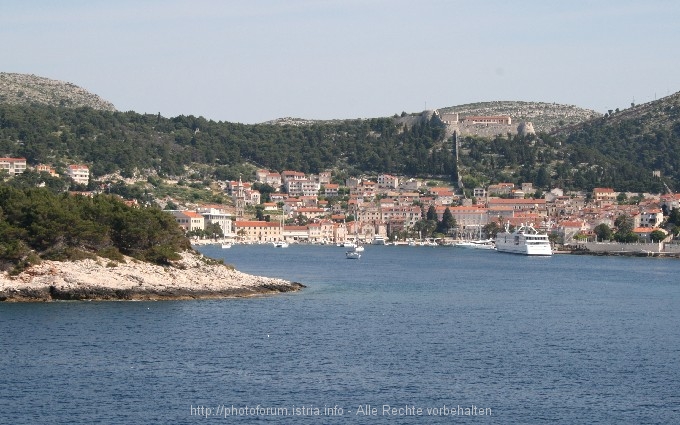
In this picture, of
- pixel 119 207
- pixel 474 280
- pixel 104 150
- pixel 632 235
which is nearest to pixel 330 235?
pixel 104 150

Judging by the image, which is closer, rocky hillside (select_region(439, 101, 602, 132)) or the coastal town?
the coastal town

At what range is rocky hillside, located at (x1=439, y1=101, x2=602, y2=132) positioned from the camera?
185 meters

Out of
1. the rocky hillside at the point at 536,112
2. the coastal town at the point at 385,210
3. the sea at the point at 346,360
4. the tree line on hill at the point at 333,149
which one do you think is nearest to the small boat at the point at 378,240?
the coastal town at the point at 385,210

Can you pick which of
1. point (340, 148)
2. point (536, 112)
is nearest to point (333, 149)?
point (340, 148)

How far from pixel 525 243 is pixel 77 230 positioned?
5072 centimetres

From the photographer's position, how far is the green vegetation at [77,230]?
39000 millimetres

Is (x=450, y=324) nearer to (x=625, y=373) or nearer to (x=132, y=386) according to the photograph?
(x=625, y=373)

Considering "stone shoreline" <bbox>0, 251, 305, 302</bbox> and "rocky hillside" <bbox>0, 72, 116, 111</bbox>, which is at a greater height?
"rocky hillside" <bbox>0, 72, 116, 111</bbox>

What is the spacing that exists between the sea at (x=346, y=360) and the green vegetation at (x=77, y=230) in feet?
10.9

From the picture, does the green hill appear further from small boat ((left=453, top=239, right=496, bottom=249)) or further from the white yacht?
the white yacht

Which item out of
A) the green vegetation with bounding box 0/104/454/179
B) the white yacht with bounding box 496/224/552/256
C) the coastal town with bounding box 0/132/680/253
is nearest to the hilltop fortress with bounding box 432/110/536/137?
the green vegetation with bounding box 0/104/454/179

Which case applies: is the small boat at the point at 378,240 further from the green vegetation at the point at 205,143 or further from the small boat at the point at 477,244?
the green vegetation at the point at 205,143

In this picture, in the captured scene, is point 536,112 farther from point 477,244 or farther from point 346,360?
point 346,360

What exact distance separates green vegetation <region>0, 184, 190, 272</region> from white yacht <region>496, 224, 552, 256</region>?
4377 centimetres
